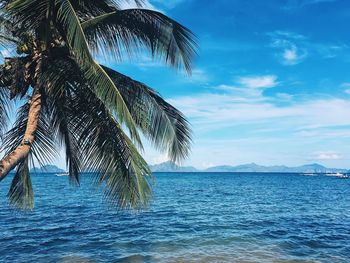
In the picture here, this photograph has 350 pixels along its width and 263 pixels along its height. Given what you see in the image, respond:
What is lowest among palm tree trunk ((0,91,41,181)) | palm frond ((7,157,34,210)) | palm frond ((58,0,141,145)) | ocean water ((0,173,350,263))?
ocean water ((0,173,350,263))

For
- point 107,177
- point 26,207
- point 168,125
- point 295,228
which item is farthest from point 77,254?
point 295,228

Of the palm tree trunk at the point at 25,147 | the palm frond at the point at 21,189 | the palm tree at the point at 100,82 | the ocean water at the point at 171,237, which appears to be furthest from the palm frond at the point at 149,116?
the ocean water at the point at 171,237

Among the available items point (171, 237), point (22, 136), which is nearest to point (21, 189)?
point (22, 136)

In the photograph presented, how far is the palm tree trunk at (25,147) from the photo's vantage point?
5934 mm

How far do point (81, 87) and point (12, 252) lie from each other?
40.3 feet

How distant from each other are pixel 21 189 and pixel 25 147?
11.4 ft

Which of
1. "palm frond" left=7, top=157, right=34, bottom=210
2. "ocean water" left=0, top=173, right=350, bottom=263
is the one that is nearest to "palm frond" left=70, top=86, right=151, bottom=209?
"palm frond" left=7, top=157, right=34, bottom=210

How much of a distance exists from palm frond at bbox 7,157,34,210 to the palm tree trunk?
233 cm

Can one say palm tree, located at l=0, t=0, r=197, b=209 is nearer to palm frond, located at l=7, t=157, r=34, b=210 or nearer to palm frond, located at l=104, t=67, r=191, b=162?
palm frond, located at l=104, t=67, r=191, b=162

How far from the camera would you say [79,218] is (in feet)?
91.7

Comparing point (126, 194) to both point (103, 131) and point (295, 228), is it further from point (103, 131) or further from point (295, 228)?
point (295, 228)

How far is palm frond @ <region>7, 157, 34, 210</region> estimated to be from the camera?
914 centimetres

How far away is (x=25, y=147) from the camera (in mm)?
6445

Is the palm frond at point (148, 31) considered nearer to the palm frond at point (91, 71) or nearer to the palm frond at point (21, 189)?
the palm frond at point (91, 71)
